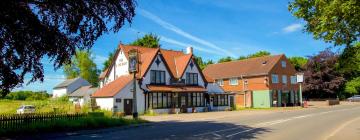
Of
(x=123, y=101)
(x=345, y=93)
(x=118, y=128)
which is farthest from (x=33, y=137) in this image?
(x=345, y=93)

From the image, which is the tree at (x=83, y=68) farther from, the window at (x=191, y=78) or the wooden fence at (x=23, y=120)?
the wooden fence at (x=23, y=120)

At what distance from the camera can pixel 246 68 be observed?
6656 cm

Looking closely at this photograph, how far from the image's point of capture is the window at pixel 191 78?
167 ft

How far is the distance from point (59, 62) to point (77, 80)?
260ft

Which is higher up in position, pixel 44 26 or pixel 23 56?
pixel 44 26

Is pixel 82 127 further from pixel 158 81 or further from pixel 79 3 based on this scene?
pixel 158 81

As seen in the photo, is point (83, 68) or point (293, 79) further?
point (83, 68)

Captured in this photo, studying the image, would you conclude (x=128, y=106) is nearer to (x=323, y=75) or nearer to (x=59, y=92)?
(x=323, y=75)

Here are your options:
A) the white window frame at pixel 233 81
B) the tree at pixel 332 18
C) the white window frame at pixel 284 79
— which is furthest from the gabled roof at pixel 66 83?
the tree at pixel 332 18

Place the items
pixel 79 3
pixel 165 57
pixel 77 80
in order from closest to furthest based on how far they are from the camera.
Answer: pixel 79 3 → pixel 165 57 → pixel 77 80

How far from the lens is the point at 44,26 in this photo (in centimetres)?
1753

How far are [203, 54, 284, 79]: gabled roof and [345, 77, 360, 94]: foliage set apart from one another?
2328 cm

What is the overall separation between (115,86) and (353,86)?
56.1 meters

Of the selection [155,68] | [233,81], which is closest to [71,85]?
[233,81]
